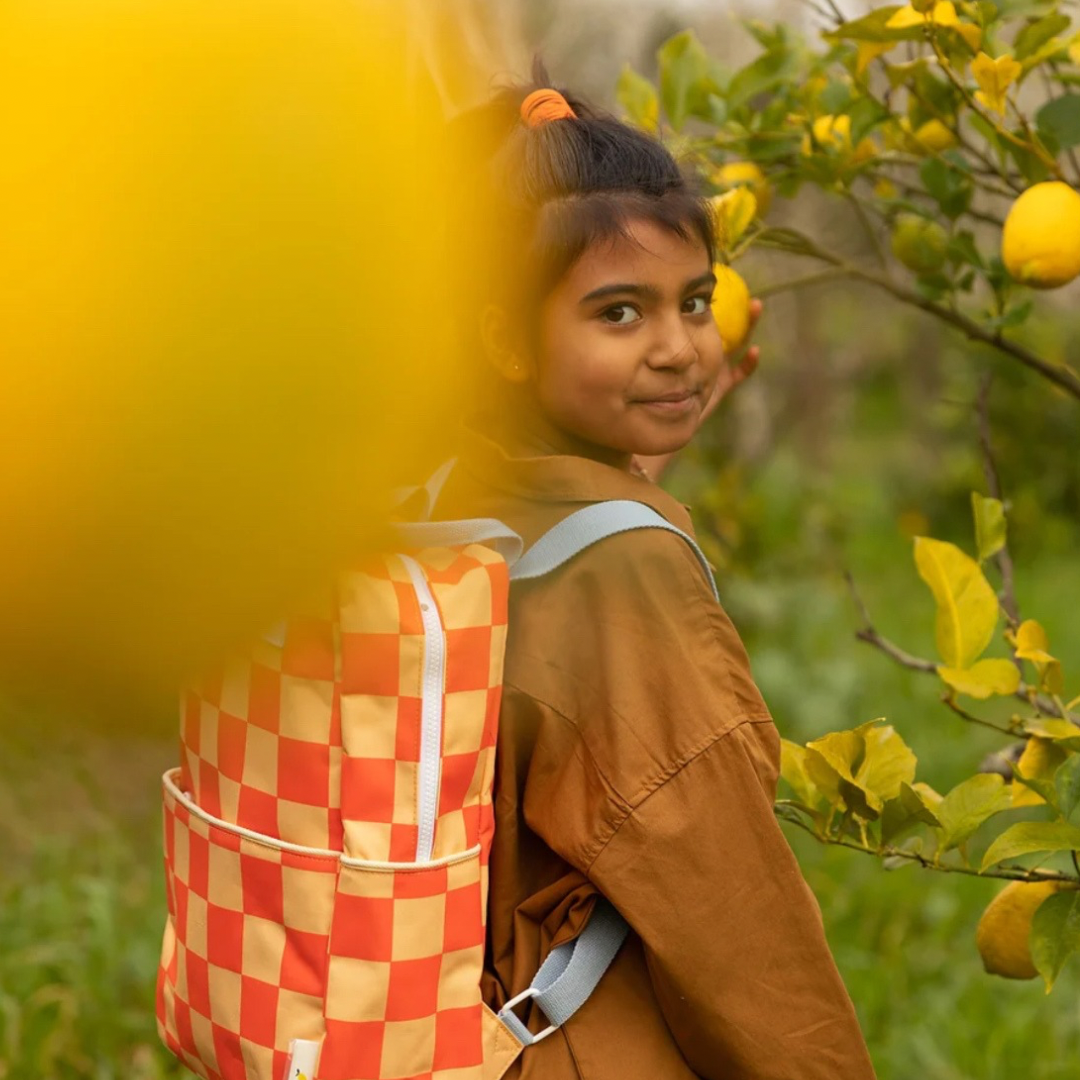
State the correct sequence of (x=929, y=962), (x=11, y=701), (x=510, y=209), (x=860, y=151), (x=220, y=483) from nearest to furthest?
(x=220, y=483)
(x=11, y=701)
(x=510, y=209)
(x=860, y=151)
(x=929, y=962)

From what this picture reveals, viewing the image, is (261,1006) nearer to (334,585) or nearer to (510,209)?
(334,585)

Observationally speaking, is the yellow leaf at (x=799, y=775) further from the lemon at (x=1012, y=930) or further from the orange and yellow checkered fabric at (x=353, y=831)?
the orange and yellow checkered fabric at (x=353, y=831)

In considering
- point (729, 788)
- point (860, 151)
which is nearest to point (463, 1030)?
point (729, 788)

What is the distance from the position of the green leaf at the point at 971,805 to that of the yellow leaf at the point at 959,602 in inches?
5.1

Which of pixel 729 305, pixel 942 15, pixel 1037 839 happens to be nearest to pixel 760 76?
pixel 942 15

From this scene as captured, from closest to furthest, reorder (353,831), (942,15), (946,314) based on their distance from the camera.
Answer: (353,831) < (942,15) < (946,314)

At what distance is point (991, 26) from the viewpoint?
1.37 meters

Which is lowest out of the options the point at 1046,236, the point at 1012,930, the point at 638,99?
the point at 1012,930

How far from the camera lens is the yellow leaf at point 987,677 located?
46.4 inches

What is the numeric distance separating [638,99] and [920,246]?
0.34 meters

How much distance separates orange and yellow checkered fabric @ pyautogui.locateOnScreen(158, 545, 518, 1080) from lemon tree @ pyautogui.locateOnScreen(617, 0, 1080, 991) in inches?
12.2

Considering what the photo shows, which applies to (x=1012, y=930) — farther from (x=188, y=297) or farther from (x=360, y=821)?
(x=188, y=297)

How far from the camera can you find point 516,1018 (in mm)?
1016

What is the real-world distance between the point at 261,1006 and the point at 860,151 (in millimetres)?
1035
